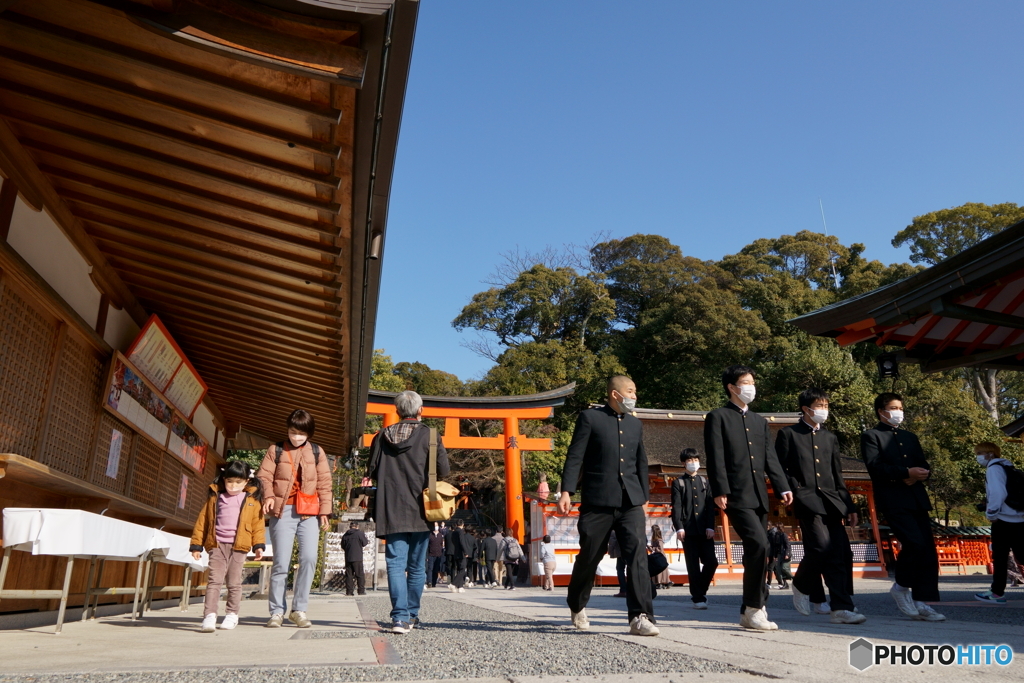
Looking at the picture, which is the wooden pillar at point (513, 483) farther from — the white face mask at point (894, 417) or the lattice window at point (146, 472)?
the white face mask at point (894, 417)

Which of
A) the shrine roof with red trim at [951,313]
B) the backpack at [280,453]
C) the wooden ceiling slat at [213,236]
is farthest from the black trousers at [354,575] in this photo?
the shrine roof with red trim at [951,313]

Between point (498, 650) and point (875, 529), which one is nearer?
point (498, 650)

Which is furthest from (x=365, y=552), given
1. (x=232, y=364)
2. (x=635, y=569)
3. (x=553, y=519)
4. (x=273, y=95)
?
(x=273, y=95)

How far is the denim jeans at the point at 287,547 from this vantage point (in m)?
4.68

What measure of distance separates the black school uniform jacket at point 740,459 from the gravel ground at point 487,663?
122cm

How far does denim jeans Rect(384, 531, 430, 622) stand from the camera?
4336 millimetres

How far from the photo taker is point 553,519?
16.0 metres

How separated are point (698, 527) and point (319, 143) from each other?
514cm

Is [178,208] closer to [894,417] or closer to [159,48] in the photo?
[159,48]

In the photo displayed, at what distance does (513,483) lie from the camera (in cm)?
1983

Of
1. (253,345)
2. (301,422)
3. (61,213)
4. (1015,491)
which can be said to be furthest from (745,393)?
(253,345)

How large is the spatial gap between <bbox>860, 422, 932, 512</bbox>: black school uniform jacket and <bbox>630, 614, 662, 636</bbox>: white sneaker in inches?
83.4

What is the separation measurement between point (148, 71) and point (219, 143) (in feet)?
2.05

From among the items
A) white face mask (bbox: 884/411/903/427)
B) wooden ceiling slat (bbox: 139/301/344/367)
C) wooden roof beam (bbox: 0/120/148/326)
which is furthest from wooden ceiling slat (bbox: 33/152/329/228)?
white face mask (bbox: 884/411/903/427)
